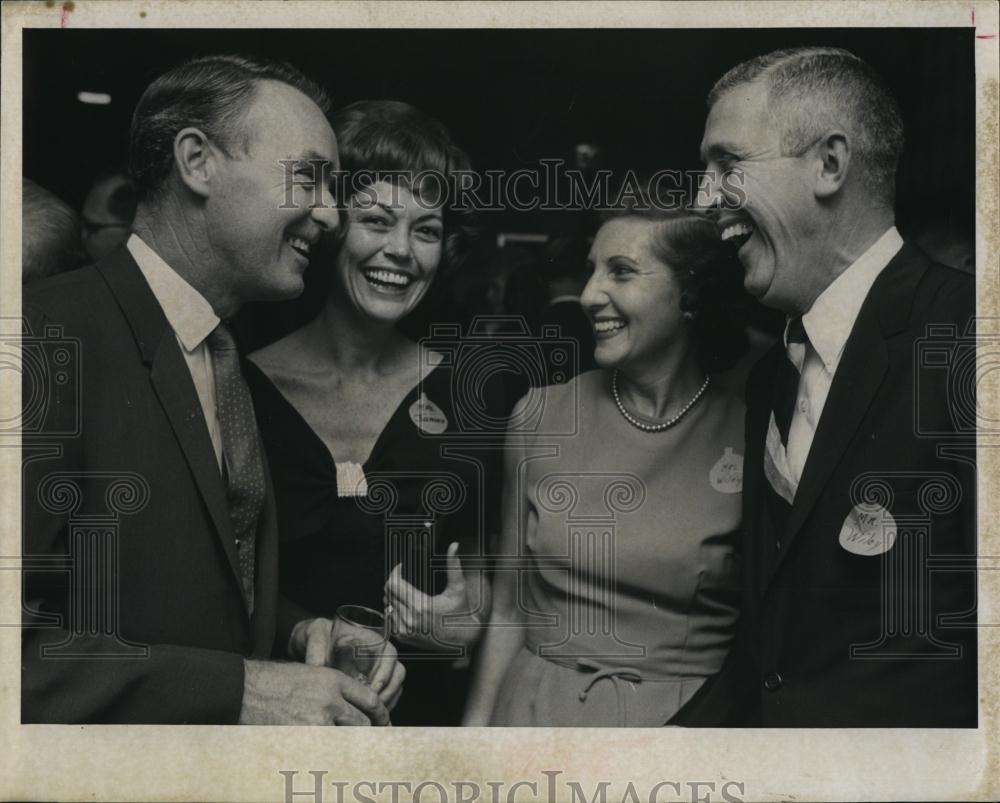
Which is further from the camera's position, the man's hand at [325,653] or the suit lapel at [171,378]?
the man's hand at [325,653]

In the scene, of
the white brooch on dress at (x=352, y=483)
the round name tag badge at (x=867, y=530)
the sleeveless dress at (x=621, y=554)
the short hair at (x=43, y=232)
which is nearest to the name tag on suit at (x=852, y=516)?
the round name tag badge at (x=867, y=530)

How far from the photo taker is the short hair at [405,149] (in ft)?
15.8

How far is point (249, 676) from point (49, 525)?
2.61ft

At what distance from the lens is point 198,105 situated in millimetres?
4789

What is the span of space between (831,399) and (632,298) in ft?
2.28

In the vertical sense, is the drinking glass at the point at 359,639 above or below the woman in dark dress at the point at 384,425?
below

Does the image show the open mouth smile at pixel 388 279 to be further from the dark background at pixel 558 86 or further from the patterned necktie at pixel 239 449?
the patterned necktie at pixel 239 449

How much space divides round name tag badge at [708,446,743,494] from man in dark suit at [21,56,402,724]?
45.9 inches

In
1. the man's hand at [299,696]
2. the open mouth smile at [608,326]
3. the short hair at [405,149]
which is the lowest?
the man's hand at [299,696]

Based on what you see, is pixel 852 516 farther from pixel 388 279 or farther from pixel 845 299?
pixel 388 279

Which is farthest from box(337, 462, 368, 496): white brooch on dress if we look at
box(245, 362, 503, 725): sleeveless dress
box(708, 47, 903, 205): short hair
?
box(708, 47, 903, 205): short hair

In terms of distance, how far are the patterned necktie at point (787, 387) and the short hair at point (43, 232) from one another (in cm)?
227

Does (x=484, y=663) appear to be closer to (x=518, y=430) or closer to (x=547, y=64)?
(x=518, y=430)

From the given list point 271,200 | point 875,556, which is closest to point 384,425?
point 271,200
